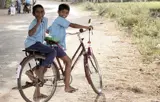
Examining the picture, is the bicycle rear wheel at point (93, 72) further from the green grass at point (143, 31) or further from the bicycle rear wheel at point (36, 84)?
the green grass at point (143, 31)

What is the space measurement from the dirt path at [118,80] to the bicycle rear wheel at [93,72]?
0.64ft

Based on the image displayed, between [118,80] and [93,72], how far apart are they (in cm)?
160

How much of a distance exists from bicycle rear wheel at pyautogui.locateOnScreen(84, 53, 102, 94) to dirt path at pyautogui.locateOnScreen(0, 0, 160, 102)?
0.19 m

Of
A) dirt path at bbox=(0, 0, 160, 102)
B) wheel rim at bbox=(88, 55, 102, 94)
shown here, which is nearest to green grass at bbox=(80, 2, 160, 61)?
dirt path at bbox=(0, 0, 160, 102)

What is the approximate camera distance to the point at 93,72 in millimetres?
7379

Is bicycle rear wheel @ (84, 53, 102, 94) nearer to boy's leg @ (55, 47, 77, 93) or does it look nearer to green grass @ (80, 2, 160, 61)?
boy's leg @ (55, 47, 77, 93)

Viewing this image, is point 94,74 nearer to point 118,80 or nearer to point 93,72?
point 93,72

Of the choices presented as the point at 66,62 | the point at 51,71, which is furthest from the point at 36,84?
the point at 66,62

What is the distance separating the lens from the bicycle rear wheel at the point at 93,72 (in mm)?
7215

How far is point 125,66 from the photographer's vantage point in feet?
34.6

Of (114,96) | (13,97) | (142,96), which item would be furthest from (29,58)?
(142,96)

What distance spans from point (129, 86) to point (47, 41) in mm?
2401

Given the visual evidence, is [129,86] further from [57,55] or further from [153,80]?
[57,55]

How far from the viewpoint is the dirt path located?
7.37m
